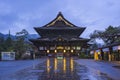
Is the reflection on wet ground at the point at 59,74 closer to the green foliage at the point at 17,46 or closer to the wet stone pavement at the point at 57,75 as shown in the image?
the wet stone pavement at the point at 57,75

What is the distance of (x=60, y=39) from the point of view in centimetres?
9394

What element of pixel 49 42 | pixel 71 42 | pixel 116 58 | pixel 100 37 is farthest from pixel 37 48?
pixel 116 58

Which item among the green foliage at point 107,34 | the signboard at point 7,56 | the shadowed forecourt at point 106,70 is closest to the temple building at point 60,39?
the green foliage at point 107,34

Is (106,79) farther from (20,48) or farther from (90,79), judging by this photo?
(20,48)

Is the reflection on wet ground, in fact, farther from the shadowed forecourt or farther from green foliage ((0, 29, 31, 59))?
green foliage ((0, 29, 31, 59))

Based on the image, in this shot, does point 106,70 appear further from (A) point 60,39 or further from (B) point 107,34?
(A) point 60,39

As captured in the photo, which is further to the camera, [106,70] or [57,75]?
[106,70]

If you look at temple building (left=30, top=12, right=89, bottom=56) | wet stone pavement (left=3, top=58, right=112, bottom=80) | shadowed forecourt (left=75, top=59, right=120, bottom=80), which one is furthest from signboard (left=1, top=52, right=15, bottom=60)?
wet stone pavement (left=3, top=58, right=112, bottom=80)

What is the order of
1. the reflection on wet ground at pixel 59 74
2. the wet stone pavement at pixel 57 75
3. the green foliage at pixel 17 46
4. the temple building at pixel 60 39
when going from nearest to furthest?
the reflection on wet ground at pixel 59 74
the wet stone pavement at pixel 57 75
the green foliage at pixel 17 46
the temple building at pixel 60 39

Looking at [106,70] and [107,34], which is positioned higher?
[107,34]

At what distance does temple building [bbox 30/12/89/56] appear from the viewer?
94625 millimetres

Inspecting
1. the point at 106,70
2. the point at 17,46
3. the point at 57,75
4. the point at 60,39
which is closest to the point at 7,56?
the point at 17,46

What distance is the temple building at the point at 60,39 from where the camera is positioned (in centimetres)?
9462

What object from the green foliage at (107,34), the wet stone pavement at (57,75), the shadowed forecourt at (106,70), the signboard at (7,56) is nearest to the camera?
the wet stone pavement at (57,75)
